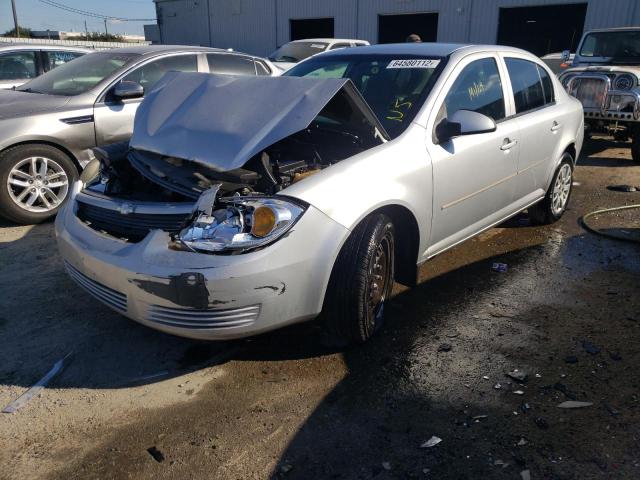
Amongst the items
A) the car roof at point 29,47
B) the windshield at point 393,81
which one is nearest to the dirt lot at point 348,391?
the windshield at point 393,81

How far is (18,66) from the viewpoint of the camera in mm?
7637

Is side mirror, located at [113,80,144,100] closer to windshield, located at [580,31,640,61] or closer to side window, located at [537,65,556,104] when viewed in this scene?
side window, located at [537,65,556,104]

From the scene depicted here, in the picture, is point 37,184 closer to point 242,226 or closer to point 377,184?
point 242,226

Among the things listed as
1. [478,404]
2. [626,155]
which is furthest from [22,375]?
[626,155]

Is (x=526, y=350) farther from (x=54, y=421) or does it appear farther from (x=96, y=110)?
(x=96, y=110)

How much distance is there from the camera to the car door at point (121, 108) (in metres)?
5.61

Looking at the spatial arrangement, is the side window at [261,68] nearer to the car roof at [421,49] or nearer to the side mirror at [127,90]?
the side mirror at [127,90]

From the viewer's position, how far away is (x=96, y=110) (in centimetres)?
558

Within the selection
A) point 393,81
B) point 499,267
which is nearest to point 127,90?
point 393,81

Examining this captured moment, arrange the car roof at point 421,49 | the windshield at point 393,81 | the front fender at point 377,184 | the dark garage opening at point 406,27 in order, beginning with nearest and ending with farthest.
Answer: the front fender at point 377,184 → the windshield at point 393,81 → the car roof at point 421,49 → the dark garage opening at point 406,27

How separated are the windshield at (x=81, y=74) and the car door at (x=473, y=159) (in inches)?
152

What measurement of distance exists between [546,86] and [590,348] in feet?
8.95

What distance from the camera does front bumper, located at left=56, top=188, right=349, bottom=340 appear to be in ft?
8.25

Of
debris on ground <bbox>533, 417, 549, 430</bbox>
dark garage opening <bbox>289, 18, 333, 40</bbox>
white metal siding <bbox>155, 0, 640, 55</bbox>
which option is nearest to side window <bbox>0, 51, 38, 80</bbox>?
debris on ground <bbox>533, 417, 549, 430</bbox>
